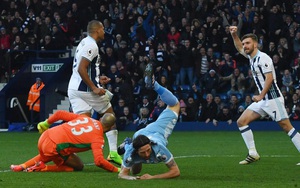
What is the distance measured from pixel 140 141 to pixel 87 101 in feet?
11.4

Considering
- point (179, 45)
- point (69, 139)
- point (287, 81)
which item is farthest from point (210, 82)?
point (69, 139)

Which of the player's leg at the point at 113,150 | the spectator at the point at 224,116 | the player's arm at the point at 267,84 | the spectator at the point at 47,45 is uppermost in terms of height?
the player's arm at the point at 267,84

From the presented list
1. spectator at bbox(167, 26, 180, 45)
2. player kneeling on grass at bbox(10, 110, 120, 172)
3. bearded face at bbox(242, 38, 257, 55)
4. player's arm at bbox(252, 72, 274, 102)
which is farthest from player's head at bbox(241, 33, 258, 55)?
spectator at bbox(167, 26, 180, 45)

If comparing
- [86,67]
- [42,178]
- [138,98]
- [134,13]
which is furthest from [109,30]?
[42,178]

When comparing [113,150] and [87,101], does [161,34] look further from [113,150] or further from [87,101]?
[113,150]

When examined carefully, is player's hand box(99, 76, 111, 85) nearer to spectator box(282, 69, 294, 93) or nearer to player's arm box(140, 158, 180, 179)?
player's arm box(140, 158, 180, 179)

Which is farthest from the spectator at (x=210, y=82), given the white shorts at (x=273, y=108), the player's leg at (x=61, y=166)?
the player's leg at (x=61, y=166)

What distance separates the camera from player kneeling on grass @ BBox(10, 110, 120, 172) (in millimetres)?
13812

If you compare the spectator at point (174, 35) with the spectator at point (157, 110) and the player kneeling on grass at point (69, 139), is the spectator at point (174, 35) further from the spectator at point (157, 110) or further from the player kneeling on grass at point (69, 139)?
the player kneeling on grass at point (69, 139)

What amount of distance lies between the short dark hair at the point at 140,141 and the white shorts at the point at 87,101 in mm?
3327

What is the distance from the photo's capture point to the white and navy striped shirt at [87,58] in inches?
605

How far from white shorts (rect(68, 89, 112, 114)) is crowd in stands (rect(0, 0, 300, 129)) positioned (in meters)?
12.4

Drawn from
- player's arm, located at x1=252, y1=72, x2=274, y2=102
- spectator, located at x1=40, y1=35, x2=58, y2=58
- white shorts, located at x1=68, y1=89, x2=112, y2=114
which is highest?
player's arm, located at x1=252, y1=72, x2=274, y2=102

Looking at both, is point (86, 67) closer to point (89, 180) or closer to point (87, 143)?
point (87, 143)
